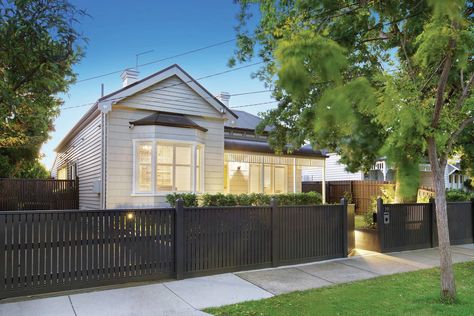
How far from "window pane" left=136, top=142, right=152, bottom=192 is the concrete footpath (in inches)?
222

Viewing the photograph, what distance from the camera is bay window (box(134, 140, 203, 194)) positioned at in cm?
1192

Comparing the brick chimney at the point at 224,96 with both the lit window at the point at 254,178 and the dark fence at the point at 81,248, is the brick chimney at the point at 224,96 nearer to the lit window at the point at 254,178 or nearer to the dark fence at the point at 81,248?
the lit window at the point at 254,178

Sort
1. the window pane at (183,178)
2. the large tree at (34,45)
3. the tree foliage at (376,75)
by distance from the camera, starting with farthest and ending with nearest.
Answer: the window pane at (183,178) < the large tree at (34,45) < the tree foliage at (376,75)

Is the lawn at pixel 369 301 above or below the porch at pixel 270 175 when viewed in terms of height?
below

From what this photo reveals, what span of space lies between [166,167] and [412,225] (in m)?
7.51

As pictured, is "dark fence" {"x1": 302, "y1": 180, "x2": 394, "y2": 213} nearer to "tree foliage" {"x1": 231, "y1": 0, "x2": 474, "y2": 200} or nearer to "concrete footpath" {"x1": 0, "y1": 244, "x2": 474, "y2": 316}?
"concrete footpath" {"x1": 0, "y1": 244, "x2": 474, "y2": 316}

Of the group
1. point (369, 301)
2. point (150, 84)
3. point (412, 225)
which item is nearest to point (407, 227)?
point (412, 225)

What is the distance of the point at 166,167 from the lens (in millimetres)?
12367

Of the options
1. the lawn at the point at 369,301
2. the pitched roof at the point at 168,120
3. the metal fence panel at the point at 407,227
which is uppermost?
the pitched roof at the point at 168,120

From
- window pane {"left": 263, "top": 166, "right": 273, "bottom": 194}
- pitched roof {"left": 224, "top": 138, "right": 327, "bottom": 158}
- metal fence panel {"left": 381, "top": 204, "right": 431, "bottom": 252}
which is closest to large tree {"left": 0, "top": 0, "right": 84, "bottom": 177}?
metal fence panel {"left": 381, "top": 204, "right": 431, "bottom": 252}

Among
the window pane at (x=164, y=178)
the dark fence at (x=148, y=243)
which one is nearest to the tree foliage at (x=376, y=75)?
the dark fence at (x=148, y=243)

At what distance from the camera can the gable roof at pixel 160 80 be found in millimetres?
11561

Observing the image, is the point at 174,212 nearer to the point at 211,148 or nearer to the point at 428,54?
the point at 428,54

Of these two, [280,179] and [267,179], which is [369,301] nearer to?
[267,179]
